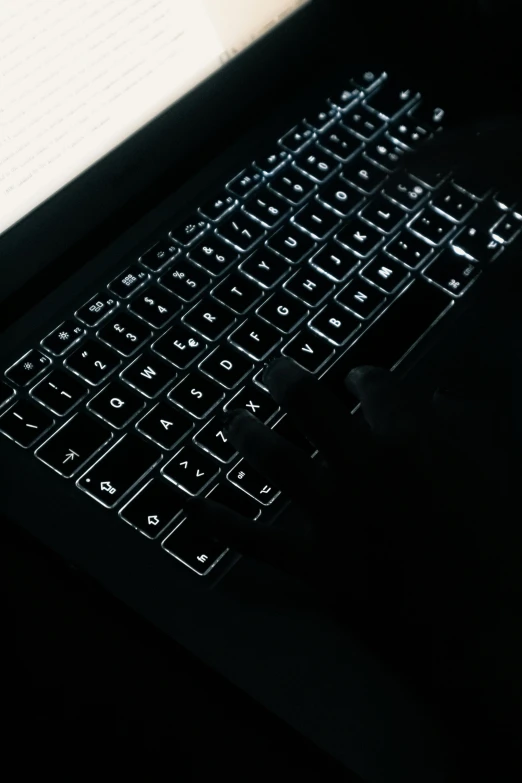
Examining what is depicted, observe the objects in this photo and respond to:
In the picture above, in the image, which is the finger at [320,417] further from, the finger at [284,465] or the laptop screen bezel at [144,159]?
the laptop screen bezel at [144,159]

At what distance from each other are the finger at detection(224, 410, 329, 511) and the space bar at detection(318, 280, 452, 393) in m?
0.08

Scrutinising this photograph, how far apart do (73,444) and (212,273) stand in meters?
0.17

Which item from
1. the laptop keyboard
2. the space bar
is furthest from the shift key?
the space bar

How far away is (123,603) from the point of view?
48 cm

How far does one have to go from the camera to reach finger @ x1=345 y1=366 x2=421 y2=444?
0.52 meters

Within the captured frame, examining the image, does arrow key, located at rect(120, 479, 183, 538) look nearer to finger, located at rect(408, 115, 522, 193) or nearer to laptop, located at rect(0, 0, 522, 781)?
laptop, located at rect(0, 0, 522, 781)

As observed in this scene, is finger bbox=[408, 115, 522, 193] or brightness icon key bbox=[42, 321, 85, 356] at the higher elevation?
finger bbox=[408, 115, 522, 193]

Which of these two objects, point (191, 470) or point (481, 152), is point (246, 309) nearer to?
point (191, 470)

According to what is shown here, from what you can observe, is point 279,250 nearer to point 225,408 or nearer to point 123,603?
point 225,408

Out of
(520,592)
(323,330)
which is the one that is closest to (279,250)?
(323,330)

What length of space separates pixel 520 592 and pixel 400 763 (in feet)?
0.40

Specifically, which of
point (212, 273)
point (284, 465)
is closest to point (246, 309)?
point (212, 273)

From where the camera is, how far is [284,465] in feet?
1.62

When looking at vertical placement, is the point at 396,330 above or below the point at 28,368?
above
